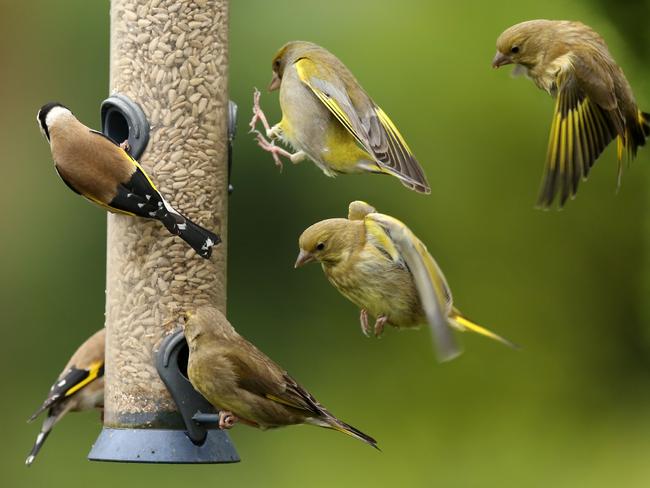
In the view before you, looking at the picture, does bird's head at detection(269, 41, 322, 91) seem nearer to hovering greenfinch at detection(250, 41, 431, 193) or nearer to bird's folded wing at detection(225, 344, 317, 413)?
hovering greenfinch at detection(250, 41, 431, 193)

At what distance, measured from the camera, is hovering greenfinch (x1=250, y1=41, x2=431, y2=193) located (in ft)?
22.6

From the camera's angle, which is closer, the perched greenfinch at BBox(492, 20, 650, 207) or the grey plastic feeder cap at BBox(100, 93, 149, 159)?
the perched greenfinch at BBox(492, 20, 650, 207)

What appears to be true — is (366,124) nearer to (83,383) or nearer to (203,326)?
(203,326)

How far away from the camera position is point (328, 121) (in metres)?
7.06

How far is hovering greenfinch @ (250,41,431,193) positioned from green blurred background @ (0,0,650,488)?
2461 millimetres

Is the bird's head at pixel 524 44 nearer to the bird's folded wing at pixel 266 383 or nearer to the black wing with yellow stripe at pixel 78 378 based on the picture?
the bird's folded wing at pixel 266 383

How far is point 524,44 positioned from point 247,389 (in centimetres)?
199

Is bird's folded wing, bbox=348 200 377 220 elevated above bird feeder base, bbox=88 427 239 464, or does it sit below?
above

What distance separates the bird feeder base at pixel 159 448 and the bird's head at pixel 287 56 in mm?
1715

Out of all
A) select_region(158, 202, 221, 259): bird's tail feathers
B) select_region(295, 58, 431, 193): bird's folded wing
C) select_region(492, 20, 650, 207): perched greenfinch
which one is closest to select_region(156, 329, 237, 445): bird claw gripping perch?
select_region(158, 202, 221, 259): bird's tail feathers

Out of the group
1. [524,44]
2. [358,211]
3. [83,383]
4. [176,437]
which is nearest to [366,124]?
[358,211]

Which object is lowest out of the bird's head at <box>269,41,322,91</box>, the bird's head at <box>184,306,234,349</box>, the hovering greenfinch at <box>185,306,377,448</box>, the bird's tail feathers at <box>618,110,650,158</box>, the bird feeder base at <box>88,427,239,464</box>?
the bird feeder base at <box>88,427,239,464</box>

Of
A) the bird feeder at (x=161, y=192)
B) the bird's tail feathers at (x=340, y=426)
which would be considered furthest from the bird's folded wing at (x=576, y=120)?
the bird feeder at (x=161, y=192)

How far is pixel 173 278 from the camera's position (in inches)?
279
